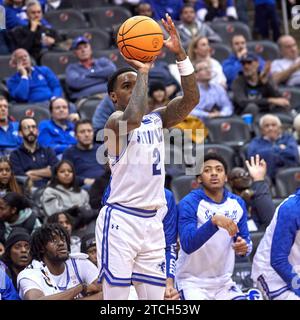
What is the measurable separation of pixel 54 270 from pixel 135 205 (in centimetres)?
157

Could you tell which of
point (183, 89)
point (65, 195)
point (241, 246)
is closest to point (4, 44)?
point (65, 195)

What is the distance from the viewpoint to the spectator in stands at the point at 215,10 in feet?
49.4

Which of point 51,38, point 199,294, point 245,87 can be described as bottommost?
point 199,294

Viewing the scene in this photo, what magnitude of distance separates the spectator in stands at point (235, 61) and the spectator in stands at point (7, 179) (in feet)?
13.8

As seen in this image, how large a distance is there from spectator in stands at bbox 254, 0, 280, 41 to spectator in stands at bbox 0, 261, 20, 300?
8117 millimetres

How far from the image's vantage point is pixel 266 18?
50.0ft

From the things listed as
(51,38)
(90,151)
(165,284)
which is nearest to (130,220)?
(165,284)

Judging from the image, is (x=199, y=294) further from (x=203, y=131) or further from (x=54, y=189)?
(x=203, y=131)

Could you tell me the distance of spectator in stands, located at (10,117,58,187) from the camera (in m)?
10.7

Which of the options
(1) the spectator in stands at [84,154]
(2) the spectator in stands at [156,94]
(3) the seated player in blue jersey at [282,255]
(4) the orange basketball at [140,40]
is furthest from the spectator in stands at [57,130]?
(4) the orange basketball at [140,40]

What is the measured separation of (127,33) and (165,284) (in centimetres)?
165

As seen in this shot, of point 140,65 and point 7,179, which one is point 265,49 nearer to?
point 7,179
